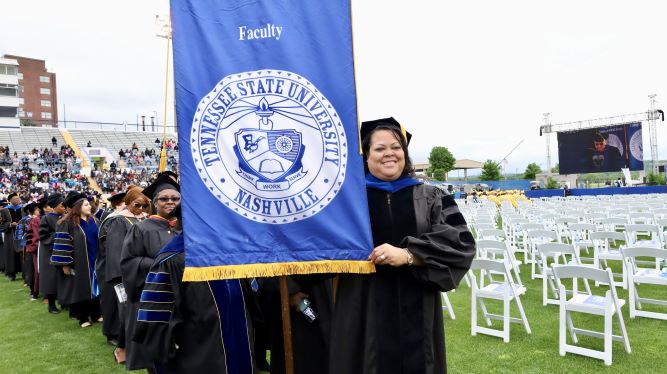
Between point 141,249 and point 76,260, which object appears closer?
point 141,249

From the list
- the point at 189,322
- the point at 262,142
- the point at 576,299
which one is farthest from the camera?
the point at 576,299

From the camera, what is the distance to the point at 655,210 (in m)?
9.58

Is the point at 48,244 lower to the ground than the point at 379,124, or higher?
lower

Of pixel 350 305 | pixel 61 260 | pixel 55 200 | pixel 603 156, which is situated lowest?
pixel 61 260

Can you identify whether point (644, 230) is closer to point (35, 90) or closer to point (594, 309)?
point (594, 309)

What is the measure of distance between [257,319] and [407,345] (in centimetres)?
112

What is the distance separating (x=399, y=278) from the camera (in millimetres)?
2018

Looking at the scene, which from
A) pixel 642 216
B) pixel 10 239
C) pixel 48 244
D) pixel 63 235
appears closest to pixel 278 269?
pixel 63 235

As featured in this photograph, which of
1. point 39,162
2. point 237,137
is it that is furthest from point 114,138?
point 237,137

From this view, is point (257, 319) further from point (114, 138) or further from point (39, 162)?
point (114, 138)

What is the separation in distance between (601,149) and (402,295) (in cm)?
4046

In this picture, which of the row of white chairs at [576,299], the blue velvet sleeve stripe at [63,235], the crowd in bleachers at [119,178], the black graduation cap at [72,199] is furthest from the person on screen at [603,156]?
the blue velvet sleeve stripe at [63,235]

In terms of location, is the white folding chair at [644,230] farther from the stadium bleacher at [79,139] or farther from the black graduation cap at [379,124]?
the stadium bleacher at [79,139]

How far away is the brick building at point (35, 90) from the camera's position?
64750mm
